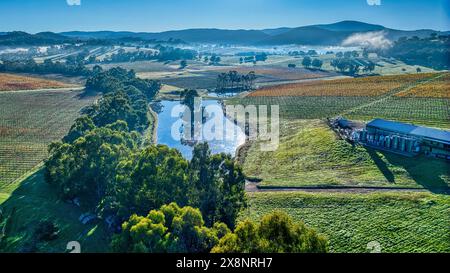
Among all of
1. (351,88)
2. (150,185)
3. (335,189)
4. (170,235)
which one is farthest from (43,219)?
(351,88)

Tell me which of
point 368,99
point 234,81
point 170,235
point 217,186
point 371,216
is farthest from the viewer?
point 234,81

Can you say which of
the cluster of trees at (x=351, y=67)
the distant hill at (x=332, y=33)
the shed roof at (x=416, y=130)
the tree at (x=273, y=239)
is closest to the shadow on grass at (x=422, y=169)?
the shed roof at (x=416, y=130)

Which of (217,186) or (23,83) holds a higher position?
(23,83)

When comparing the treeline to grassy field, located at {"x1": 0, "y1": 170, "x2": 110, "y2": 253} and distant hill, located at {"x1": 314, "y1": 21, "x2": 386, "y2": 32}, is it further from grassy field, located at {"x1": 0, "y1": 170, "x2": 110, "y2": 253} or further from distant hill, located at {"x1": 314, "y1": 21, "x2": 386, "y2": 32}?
grassy field, located at {"x1": 0, "y1": 170, "x2": 110, "y2": 253}

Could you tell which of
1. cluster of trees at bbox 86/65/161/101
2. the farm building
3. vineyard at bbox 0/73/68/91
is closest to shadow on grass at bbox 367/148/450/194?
the farm building

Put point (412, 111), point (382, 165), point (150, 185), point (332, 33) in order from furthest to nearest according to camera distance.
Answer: point (332, 33) → point (412, 111) → point (382, 165) → point (150, 185)

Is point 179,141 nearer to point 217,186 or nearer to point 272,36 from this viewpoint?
point 217,186
